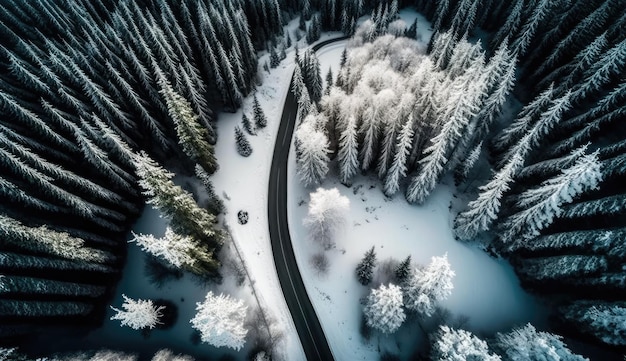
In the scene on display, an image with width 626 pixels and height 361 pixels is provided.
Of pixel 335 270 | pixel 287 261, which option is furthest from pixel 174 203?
pixel 335 270

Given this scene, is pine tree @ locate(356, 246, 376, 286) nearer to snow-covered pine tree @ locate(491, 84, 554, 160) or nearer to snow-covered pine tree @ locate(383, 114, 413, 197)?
snow-covered pine tree @ locate(383, 114, 413, 197)

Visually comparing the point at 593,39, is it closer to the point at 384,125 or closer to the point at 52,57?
the point at 384,125

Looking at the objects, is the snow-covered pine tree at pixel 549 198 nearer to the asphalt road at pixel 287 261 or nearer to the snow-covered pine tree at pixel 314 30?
the asphalt road at pixel 287 261

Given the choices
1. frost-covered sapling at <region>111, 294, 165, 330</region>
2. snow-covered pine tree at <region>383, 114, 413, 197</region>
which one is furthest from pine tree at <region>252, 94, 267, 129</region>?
frost-covered sapling at <region>111, 294, 165, 330</region>

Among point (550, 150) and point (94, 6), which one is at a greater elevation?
point (94, 6)

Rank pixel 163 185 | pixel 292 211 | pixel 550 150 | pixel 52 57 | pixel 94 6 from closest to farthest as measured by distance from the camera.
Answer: pixel 163 185
pixel 52 57
pixel 550 150
pixel 292 211
pixel 94 6

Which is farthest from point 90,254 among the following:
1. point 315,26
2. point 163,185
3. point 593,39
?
point 593,39
